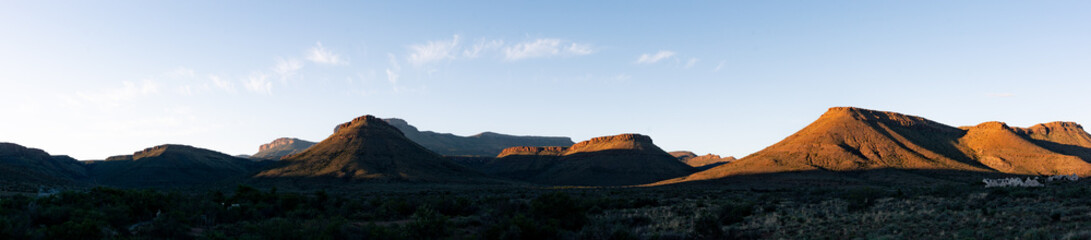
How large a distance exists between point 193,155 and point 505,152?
88.8 m

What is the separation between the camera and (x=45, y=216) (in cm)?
2236

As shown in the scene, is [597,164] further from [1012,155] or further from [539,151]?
[1012,155]

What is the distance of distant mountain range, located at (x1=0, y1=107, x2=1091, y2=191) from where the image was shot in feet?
279

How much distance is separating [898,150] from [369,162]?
3797 inches

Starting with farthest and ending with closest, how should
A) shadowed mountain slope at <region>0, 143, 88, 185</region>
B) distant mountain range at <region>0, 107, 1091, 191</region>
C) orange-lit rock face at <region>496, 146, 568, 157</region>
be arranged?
1. orange-lit rock face at <region>496, 146, 568, 157</region>
2. shadowed mountain slope at <region>0, 143, 88, 185</region>
3. distant mountain range at <region>0, 107, 1091, 191</region>

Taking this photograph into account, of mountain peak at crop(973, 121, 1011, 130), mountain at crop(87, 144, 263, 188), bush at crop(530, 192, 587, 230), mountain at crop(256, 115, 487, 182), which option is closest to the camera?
bush at crop(530, 192, 587, 230)

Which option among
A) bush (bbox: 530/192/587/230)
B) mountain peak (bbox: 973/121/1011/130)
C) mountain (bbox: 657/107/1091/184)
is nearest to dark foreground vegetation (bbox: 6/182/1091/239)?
bush (bbox: 530/192/587/230)

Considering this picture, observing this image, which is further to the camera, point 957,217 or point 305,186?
point 305,186

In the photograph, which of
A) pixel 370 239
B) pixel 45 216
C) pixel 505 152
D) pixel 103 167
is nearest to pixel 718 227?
pixel 370 239

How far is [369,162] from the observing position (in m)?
98.1

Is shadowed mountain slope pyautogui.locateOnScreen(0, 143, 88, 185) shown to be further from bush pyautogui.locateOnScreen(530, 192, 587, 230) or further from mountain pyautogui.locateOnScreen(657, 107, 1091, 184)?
mountain pyautogui.locateOnScreen(657, 107, 1091, 184)

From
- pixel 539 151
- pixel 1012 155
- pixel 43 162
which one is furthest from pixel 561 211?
pixel 539 151

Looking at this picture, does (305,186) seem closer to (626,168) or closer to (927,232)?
(626,168)

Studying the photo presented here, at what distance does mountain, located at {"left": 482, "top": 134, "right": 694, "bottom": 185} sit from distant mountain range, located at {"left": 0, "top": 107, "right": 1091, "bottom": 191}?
1.51ft
